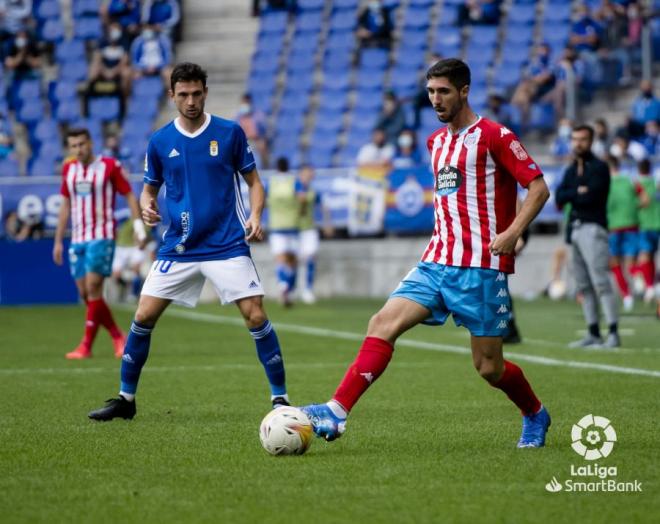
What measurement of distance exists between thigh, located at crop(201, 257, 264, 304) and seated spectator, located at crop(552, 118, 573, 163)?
1499 cm

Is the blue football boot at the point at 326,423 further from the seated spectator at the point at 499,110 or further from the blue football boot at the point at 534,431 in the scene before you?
the seated spectator at the point at 499,110

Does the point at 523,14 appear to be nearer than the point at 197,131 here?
No

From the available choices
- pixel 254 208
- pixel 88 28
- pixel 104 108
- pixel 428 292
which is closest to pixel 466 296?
pixel 428 292

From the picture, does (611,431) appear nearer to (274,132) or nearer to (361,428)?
(361,428)

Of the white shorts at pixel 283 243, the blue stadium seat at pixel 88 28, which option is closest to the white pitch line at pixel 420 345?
the white shorts at pixel 283 243

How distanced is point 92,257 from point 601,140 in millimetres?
Answer: 11941

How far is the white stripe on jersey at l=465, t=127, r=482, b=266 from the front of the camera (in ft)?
23.3

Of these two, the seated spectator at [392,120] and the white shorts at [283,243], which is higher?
the seated spectator at [392,120]

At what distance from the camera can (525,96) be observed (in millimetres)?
23984

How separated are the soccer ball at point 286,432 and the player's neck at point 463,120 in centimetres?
165

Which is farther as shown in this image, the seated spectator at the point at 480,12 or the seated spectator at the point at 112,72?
the seated spectator at the point at 112,72

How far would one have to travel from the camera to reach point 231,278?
8.49 metres

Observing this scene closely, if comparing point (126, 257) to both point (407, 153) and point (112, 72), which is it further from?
point (112, 72)

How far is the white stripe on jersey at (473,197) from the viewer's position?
23.3ft
